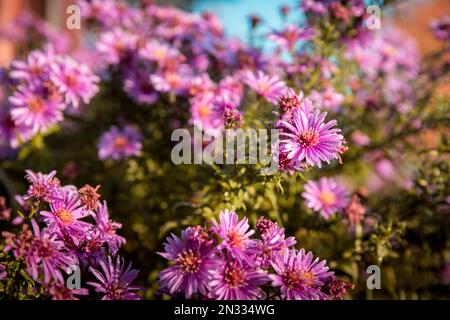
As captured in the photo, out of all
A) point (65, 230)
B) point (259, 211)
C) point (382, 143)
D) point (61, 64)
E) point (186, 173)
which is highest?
point (61, 64)

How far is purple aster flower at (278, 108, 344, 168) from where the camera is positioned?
1082 millimetres

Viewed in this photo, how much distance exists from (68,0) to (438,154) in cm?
424

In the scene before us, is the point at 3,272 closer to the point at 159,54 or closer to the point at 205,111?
the point at 205,111

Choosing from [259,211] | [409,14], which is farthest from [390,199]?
[409,14]

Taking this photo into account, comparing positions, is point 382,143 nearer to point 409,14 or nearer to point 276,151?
point 276,151

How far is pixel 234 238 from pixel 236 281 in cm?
9

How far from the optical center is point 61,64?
164 cm

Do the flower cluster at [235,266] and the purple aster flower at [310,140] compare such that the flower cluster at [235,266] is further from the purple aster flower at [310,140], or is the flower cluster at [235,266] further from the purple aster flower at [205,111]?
the purple aster flower at [205,111]

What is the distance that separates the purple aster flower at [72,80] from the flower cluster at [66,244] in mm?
508

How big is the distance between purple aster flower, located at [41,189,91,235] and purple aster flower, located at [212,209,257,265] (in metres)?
0.33

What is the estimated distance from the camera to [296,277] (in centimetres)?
103

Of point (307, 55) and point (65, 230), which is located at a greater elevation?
point (307, 55)

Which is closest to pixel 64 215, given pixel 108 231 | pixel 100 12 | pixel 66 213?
pixel 66 213

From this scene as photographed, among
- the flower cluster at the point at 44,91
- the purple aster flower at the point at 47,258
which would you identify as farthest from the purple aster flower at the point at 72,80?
the purple aster flower at the point at 47,258
